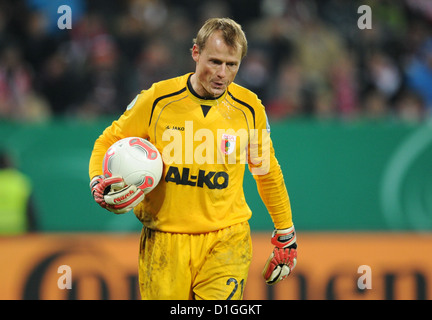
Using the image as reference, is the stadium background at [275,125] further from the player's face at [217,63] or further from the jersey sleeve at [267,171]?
the player's face at [217,63]

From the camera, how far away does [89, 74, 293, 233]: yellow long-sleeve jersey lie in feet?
14.0

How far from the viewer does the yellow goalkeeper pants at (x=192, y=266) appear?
14.0 ft

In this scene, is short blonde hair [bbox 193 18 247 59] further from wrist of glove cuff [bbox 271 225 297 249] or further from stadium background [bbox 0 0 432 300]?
stadium background [bbox 0 0 432 300]

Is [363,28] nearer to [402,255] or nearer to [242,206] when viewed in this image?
[402,255]

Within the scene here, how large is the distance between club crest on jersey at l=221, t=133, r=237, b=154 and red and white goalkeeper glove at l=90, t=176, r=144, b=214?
60 cm

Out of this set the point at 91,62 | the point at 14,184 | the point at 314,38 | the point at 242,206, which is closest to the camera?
the point at 242,206

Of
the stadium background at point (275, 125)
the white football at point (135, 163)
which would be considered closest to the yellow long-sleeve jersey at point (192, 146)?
the white football at point (135, 163)

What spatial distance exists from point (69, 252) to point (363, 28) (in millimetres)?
5880

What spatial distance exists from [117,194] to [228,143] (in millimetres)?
779

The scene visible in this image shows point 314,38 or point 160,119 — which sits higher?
point 314,38

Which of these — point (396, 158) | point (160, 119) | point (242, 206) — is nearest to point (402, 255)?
point (396, 158)

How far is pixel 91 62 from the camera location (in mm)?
9500

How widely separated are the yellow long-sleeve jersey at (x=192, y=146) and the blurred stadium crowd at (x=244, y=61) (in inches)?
174
